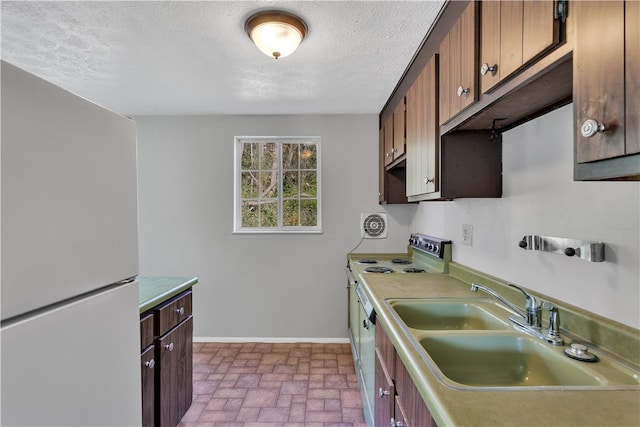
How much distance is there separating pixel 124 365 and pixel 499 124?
1.73 m

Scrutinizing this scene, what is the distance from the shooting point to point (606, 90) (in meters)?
0.60

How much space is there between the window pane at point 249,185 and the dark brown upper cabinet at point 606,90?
2.95 meters

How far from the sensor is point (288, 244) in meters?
3.23

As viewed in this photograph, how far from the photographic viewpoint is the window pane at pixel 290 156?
334 centimetres

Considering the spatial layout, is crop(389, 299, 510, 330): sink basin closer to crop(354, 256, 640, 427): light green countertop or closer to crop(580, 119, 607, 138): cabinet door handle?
crop(354, 256, 640, 427): light green countertop

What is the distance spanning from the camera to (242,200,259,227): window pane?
333 cm

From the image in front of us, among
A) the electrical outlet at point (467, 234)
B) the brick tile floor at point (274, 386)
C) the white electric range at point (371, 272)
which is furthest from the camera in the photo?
the brick tile floor at point (274, 386)

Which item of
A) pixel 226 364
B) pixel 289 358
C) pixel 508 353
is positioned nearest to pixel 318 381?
pixel 289 358

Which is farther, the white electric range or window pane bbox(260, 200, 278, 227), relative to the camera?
window pane bbox(260, 200, 278, 227)

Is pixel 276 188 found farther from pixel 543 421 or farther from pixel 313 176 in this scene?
pixel 543 421

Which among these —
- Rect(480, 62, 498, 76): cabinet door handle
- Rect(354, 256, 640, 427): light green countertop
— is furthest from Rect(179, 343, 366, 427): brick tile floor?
Rect(480, 62, 498, 76): cabinet door handle

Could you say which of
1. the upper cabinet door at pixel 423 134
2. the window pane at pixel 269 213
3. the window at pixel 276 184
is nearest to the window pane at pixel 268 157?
the window at pixel 276 184

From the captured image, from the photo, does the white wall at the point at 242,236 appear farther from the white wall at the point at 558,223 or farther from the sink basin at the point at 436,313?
the sink basin at the point at 436,313

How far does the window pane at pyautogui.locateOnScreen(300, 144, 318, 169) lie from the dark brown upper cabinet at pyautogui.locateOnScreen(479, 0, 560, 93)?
2.33m
